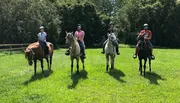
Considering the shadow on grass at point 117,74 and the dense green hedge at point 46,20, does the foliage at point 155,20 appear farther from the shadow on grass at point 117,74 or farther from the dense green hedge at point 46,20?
the shadow on grass at point 117,74

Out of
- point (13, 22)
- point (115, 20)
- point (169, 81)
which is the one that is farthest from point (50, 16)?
point (169, 81)

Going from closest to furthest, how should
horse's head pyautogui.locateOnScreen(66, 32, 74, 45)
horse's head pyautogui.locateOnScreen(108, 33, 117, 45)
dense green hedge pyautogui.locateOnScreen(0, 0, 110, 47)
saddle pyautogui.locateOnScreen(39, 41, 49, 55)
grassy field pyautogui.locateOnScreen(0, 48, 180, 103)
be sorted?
grassy field pyautogui.locateOnScreen(0, 48, 180, 103) → horse's head pyautogui.locateOnScreen(66, 32, 74, 45) → horse's head pyautogui.locateOnScreen(108, 33, 117, 45) → saddle pyautogui.locateOnScreen(39, 41, 49, 55) → dense green hedge pyautogui.locateOnScreen(0, 0, 110, 47)

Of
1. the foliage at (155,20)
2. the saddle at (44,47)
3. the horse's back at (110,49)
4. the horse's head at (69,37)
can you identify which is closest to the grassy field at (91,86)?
the horse's back at (110,49)

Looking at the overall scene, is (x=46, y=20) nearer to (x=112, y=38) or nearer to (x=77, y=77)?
(x=112, y=38)

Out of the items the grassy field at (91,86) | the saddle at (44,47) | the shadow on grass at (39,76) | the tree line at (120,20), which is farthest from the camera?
the tree line at (120,20)

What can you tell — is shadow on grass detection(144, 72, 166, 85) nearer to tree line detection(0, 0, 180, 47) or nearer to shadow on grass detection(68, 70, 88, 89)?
shadow on grass detection(68, 70, 88, 89)

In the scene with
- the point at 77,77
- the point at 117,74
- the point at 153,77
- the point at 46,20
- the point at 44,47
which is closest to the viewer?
the point at 77,77

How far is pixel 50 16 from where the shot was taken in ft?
149

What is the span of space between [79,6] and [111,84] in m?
40.0

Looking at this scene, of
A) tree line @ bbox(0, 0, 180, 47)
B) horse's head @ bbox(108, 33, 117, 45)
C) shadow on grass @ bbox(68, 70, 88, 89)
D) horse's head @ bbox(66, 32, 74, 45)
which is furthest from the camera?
tree line @ bbox(0, 0, 180, 47)

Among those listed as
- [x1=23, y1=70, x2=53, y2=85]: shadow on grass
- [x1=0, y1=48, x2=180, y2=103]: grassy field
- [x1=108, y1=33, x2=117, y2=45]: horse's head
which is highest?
[x1=108, y1=33, x2=117, y2=45]: horse's head

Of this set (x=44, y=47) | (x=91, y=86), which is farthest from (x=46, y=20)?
(x=91, y=86)

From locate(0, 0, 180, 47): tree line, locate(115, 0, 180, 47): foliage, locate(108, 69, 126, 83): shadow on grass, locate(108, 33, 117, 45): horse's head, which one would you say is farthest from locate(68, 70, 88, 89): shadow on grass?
locate(115, 0, 180, 47): foliage

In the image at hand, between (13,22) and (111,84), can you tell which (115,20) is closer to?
(13,22)
